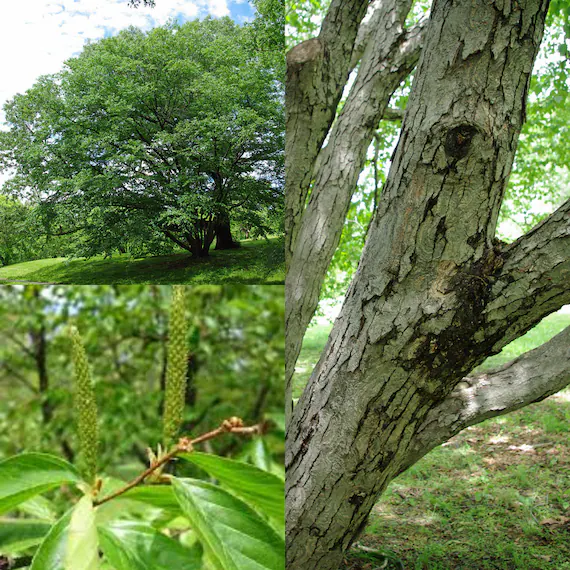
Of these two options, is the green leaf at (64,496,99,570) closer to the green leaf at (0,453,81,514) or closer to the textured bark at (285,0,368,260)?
the green leaf at (0,453,81,514)

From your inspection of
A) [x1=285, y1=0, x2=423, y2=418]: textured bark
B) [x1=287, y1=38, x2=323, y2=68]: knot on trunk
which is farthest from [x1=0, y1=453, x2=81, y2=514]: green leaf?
[x1=287, y1=38, x2=323, y2=68]: knot on trunk

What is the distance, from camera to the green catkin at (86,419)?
1.81ft

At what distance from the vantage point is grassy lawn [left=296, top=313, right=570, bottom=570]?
183cm

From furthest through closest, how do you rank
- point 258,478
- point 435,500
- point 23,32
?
1. point 435,500
2. point 23,32
3. point 258,478

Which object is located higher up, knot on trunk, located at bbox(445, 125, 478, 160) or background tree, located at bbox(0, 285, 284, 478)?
knot on trunk, located at bbox(445, 125, 478, 160)

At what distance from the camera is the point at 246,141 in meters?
0.96

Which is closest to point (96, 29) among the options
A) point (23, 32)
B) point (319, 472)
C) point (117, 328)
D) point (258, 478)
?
point (23, 32)

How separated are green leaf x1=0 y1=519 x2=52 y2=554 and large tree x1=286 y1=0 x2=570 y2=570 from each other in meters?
0.56

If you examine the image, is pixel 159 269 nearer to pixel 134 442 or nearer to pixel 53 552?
pixel 134 442

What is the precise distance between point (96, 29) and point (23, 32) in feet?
0.34

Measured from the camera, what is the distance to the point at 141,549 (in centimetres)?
56

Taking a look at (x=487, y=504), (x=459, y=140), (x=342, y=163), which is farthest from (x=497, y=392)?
(x=487, y=504)

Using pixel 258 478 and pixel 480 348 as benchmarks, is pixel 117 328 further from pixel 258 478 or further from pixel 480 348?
pixel 480 348

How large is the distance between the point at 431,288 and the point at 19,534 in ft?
2.18
